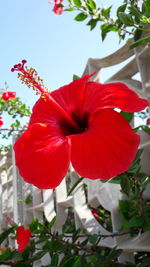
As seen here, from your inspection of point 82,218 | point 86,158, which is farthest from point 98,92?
point 82,218

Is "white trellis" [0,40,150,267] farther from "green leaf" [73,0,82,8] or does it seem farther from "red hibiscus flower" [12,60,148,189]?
"red hibiscus flower" [12,60,148,189]

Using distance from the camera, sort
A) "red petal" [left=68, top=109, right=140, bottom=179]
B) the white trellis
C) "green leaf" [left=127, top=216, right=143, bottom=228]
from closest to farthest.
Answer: "red petal" [left=68, top=109, right=140, bottom=179], "green leaf" [left=127, top=216, right=143, bottom=228], the white trellis

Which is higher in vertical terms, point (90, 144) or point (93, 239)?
point (90, 144)

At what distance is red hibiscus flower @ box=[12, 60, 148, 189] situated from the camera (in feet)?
1.99

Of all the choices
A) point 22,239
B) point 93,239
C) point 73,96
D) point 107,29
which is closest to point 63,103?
point 73,96

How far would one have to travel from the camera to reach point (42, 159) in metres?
0.65

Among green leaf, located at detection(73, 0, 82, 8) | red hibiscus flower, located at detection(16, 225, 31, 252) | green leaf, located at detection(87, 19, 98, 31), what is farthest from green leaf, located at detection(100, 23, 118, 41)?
red hibiscus flower, located at detection(16, 225, 31, 252)

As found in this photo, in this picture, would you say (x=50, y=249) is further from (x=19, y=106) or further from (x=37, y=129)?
(x=19, y=106)

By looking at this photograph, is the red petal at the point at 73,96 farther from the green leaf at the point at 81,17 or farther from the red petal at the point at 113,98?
the green leaf at the point at 81,17

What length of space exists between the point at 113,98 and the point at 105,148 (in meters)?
0.12

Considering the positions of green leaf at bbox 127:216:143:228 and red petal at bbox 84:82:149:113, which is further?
green leaf at bbox 127:216:143:228

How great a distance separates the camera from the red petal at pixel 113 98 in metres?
0.63

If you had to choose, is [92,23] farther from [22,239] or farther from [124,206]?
[22,239]

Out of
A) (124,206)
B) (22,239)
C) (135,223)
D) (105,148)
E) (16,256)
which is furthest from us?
(22,239)
